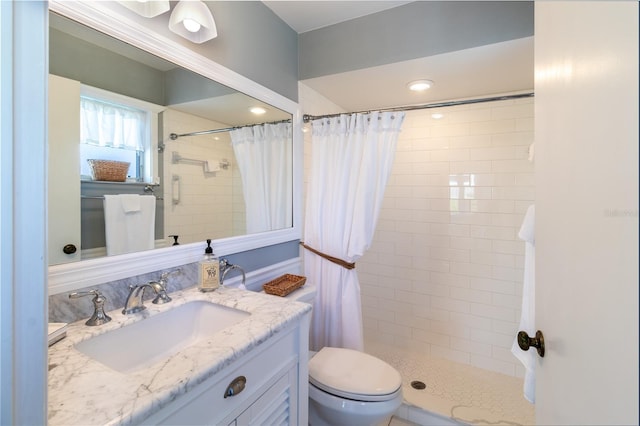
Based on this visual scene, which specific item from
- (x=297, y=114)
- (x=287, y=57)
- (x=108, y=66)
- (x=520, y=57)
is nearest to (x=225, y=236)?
Answer: (x=108, y=66)

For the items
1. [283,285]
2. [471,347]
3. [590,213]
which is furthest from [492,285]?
[590,213]

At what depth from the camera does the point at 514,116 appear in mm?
2201

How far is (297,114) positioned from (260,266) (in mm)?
1055

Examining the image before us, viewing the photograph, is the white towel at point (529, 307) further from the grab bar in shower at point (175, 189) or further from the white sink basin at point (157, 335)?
the grab bar in shower at point (175, 189)

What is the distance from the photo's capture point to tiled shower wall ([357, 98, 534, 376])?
2.23 m

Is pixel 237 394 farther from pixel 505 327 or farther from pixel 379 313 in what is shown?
pixel 505 327

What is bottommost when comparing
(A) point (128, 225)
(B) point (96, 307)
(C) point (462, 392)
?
(C) point (462, 392)

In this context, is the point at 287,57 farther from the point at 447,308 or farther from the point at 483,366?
the point at 483,366

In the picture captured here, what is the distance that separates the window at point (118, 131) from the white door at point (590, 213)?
137cm

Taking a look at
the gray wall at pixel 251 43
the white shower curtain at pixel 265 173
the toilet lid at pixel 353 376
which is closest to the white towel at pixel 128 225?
the white shower curtain at pixel 265 173

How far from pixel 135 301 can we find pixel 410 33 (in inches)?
75.5

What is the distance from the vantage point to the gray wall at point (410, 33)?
1511 millimetres

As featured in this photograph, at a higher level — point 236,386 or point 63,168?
point 63,168

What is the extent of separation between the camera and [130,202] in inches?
46.7
